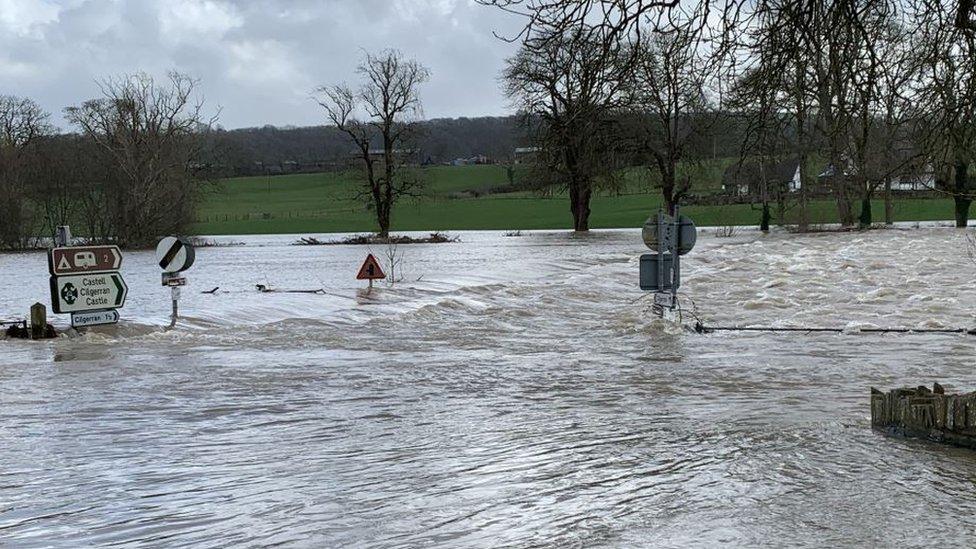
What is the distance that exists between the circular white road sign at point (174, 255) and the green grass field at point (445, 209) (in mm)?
48823

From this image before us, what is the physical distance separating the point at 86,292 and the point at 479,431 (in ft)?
31.8

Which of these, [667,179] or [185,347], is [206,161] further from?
[185,347]

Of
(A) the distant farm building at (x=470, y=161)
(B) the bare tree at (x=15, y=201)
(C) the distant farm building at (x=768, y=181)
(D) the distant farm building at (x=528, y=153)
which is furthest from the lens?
(A) the distant farm building at (x=470, y=161)

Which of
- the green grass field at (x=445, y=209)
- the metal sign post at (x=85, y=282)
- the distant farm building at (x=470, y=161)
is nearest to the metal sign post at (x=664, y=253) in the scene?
the metal sign post at (x=85, y=282)

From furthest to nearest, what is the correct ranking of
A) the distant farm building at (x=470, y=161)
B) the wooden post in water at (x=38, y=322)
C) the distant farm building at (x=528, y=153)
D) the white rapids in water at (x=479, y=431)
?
1. the distant farm building at (x=470, y=161)
2. the wooden post in water at (x=38, y=322)
3. the distant farm building at (x=528, y=153)
4. the white rapids in water at (x=479, y=431)

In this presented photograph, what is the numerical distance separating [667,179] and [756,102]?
58.1 metres

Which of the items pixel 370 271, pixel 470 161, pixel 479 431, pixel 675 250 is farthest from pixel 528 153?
pixel 470 161

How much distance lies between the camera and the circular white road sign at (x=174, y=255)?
17.1 meters

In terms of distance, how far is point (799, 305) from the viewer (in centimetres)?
2106

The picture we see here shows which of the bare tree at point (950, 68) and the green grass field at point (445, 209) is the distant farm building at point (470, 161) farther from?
the bare tree at point (950, 68)

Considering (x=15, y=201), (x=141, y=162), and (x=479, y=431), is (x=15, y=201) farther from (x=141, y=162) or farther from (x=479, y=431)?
(x=479, y=431)

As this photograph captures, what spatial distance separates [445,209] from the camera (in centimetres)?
11112

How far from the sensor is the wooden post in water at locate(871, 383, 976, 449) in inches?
308

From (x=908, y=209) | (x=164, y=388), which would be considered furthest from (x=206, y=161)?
(x=164, y=388)
